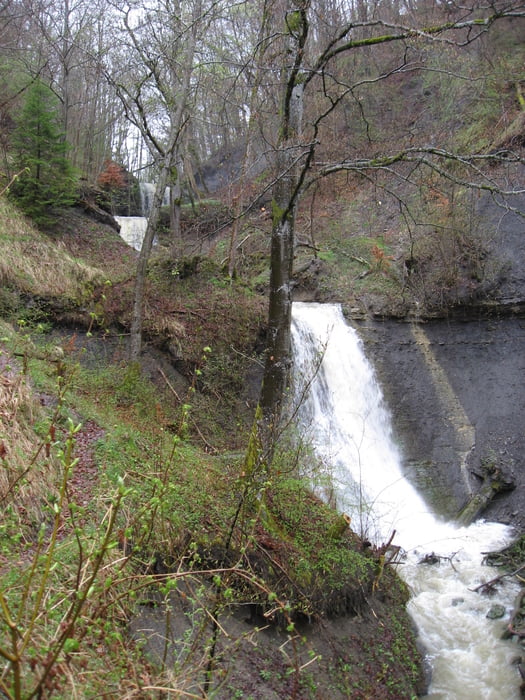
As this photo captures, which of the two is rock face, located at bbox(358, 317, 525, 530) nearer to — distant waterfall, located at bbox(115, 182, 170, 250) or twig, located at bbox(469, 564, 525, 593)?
twig, located at bbox(469, 564, 525, 593)

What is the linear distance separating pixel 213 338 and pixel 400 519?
16.5 ft

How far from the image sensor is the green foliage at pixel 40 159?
11.0 metres

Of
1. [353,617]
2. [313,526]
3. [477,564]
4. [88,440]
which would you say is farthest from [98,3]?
[477,564]

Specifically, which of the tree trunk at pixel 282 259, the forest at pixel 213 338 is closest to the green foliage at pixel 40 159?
the forest at pixel 213 338

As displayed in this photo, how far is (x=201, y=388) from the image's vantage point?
9930 millimetres

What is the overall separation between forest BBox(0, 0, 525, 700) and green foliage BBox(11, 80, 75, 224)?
0.06 metres

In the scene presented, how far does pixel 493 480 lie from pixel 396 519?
8.41 feet

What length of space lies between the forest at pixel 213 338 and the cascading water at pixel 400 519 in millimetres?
547

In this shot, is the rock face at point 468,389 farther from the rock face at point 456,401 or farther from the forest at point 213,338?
the forest at point 213,338

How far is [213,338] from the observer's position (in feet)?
34.0

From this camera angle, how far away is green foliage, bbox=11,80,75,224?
1098 cm

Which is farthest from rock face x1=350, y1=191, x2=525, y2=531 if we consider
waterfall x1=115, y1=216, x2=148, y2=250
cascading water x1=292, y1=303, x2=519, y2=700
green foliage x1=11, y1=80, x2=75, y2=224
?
waterfall x1=115, y1=216, x2=148, y2=250

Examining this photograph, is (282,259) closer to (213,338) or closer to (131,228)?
(213,338)

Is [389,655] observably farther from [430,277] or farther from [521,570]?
[430,277]
